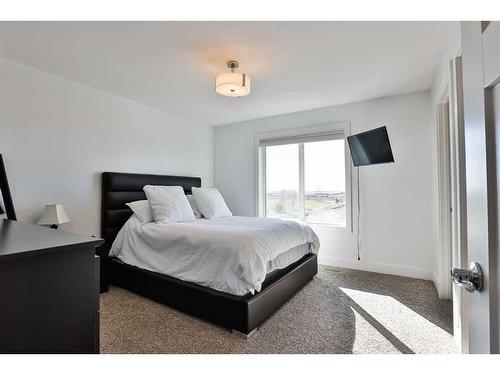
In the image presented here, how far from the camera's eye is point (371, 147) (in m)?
3.09

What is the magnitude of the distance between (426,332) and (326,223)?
2.00 m

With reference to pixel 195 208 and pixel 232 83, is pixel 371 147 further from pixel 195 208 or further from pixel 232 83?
pixel 195 208

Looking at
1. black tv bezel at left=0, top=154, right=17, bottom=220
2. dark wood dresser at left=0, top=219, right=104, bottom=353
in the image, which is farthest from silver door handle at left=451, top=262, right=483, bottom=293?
black tv bezel at left=0, top=154, right=17, bottom=220

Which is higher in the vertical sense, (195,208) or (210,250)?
(195,208)

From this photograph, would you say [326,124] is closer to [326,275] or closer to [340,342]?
[326,275]

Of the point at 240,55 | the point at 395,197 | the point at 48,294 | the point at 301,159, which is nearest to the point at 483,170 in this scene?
the point at 48,294

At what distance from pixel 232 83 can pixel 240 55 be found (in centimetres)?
30

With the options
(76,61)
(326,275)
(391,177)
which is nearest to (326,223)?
(326,275)

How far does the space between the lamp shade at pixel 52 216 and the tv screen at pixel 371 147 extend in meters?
3.45

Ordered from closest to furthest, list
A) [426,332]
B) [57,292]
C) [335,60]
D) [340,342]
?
1. [57,292]
2. [340,342]
3. [426,332]
4. [335,60]

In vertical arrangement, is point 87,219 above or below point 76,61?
below

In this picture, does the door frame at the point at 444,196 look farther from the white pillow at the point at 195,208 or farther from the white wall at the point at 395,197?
the white pillow at the point at 195,208
